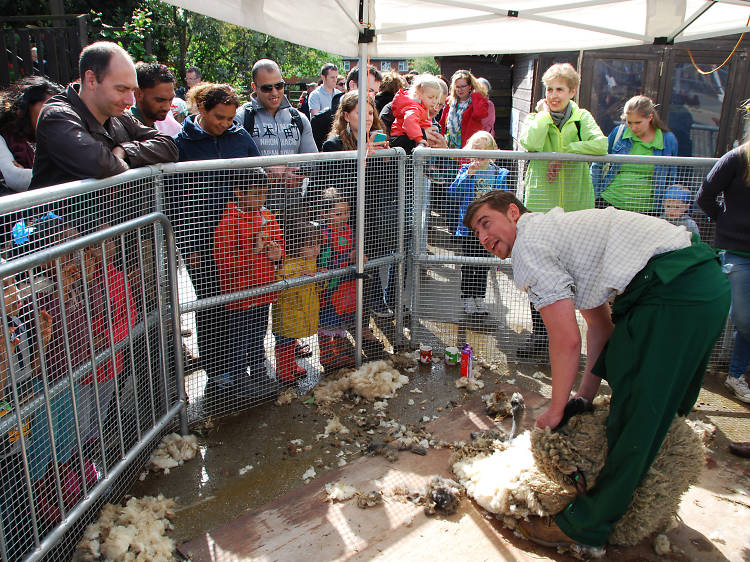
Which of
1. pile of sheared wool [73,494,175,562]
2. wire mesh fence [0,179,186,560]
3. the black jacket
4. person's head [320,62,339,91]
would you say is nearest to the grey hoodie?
the black jacket

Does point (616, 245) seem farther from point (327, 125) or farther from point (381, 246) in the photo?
point (327, 125)

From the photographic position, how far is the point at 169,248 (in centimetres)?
334

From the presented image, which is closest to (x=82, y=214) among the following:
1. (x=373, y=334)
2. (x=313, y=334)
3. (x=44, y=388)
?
(x=44, y=388)

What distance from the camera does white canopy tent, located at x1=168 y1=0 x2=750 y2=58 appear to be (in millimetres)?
3672

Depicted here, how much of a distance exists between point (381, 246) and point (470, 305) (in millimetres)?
1039

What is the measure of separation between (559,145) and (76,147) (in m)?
3.52

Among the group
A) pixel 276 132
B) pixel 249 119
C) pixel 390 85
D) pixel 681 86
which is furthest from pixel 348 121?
pixel 681 86

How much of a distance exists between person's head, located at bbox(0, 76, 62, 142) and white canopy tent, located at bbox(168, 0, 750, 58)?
1.22 metres

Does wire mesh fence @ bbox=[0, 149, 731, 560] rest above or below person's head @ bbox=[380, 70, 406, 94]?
below

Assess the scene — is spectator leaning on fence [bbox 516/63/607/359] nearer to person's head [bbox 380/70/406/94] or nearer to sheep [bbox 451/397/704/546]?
sheep [bbox 451/397/704/546]

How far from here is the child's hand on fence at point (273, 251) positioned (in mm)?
3843

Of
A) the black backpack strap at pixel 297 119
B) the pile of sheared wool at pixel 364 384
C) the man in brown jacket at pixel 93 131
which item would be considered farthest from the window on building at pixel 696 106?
the man in brown jacket at pixel 93 131

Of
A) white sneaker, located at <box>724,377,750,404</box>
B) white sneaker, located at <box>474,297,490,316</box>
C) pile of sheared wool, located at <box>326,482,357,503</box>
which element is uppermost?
white sneaker, located at <box>474,297,490,316</box>

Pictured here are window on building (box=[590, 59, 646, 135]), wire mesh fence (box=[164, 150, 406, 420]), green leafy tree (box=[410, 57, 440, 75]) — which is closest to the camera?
wire mesh fence (box=[164, 150, 406, 420])
